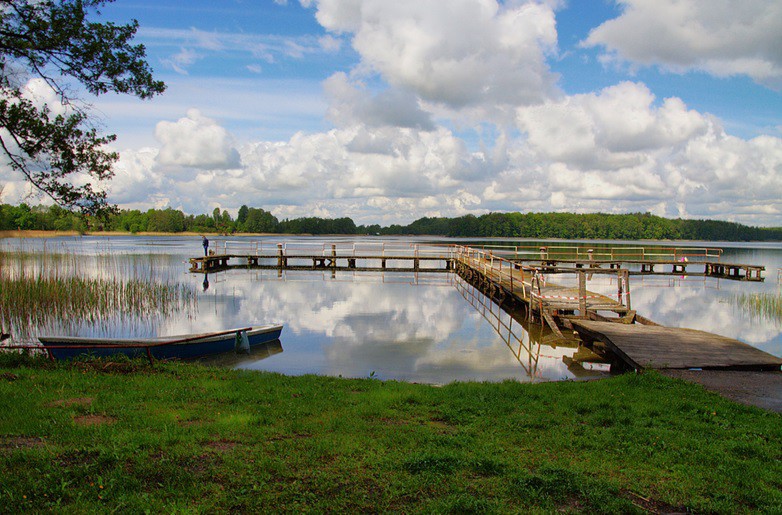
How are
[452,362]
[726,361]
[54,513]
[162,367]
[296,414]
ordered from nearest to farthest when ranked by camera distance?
[54,513] < [296,414] < [162,367] < [726,361] < [452,362]

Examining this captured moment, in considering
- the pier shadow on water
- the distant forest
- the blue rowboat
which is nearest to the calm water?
the pier shadow on water

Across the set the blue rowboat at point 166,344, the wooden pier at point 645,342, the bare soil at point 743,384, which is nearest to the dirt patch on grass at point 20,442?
the blue rowboat at point 166,344

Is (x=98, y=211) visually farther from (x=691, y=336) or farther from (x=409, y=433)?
(x=691, y=336)

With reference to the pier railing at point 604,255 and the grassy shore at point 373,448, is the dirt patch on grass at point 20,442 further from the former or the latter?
the pier railing at point 604,255

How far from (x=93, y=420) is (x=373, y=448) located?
3631 millimetres

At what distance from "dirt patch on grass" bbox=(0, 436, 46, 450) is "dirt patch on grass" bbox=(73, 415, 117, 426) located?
58 centimetres

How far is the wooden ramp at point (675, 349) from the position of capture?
10.2 metres

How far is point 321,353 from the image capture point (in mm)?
13891

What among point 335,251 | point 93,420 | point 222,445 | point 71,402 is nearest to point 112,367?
point 71,402

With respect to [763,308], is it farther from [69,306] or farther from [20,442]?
[69,306]

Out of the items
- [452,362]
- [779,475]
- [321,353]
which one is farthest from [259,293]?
[779,475]

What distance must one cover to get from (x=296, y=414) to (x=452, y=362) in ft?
22.6

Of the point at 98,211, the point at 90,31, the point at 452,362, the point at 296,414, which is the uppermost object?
the point at 90,31

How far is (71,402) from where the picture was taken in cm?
705
